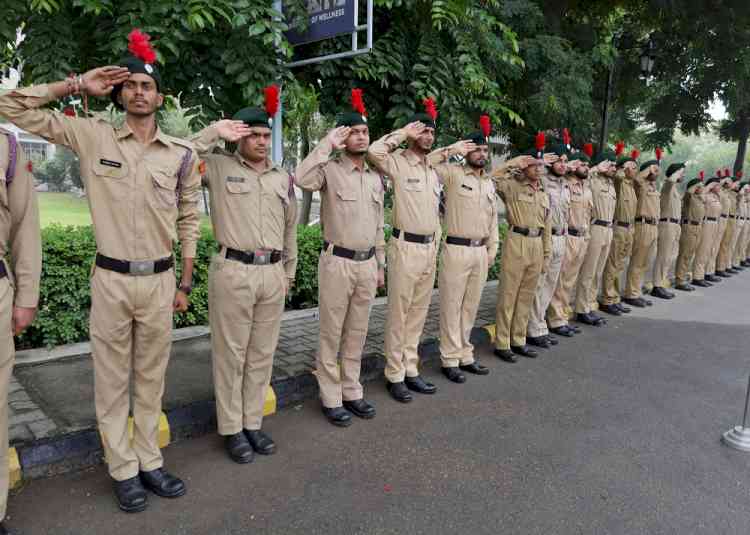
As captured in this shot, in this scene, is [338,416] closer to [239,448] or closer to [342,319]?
[342,319]

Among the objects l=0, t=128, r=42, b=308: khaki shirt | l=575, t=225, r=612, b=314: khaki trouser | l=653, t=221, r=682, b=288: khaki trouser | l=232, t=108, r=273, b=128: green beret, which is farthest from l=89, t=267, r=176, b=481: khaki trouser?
l=653, t=221, r=682, b=288: khaki trouser

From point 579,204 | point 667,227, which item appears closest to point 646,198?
point 667,227

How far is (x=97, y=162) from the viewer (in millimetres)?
2684

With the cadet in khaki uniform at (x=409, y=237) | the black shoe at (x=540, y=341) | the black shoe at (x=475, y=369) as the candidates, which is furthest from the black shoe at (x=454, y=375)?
the black shoe at (x=540, y=341)

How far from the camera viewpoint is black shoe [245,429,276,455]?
11.2ft

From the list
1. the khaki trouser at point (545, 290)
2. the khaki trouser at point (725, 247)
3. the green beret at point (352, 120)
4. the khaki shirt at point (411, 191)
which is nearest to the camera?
the green beret at point (352, 120)

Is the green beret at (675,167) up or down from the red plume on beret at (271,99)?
down

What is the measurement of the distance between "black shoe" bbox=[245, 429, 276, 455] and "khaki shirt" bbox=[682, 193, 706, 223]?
8985mm

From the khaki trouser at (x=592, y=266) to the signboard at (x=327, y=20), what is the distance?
4.08 meters

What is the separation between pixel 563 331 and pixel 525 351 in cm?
107

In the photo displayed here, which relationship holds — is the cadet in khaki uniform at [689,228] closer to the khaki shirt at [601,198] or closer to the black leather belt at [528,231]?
the khaki shirt at [601,198]

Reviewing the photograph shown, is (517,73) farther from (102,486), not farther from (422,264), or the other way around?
(102,486)

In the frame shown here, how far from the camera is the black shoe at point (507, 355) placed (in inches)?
215

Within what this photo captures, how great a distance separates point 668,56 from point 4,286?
41.3 ft
